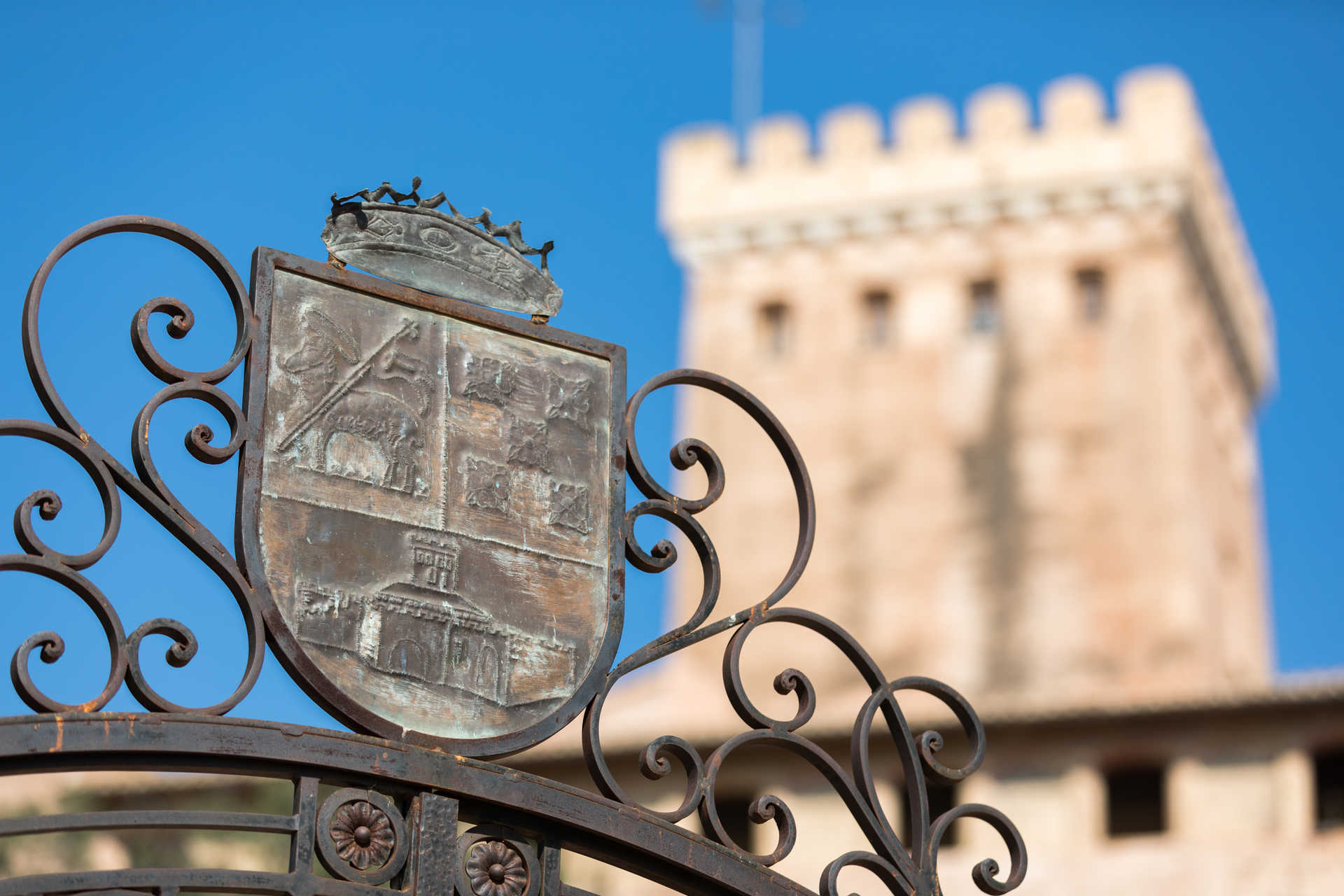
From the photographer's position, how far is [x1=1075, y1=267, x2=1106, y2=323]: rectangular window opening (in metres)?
38.0

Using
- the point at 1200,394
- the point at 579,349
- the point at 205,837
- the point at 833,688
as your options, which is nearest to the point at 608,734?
the point at 833,688

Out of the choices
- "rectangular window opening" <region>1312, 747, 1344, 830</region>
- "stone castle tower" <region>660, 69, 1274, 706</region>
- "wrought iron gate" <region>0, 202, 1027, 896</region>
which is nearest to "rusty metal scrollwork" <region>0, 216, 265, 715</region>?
"wrought iron gate" <region>0, 202, 1027, 896</region>

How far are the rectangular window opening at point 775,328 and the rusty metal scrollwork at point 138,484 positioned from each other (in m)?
34.9

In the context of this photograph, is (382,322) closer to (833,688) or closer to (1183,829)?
(1183,829)

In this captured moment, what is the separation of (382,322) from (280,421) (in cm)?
32

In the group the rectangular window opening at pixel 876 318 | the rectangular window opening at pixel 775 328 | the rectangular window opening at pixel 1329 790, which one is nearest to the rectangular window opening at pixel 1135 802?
the rectangular window opening at pixel 1329 790

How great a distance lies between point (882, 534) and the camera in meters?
37.2

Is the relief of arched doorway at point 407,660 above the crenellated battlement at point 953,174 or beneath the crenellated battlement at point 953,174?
beneath

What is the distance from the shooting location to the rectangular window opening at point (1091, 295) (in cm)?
3803

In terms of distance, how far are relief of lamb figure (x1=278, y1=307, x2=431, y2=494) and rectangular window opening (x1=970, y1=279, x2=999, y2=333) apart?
3388 centimetres

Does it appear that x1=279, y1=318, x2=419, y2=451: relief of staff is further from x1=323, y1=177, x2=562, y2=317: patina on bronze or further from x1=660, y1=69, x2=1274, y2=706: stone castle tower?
x1=660, y1=69, x2=1274, y2=706: stone castle tower

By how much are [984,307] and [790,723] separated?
34.2 metres

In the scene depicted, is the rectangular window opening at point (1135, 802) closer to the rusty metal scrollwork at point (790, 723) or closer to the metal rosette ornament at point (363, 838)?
the rusty metal scrollwork at point (790, 723)

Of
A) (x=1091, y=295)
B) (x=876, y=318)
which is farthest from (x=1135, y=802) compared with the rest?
(x=876, y=318)
